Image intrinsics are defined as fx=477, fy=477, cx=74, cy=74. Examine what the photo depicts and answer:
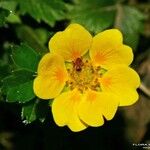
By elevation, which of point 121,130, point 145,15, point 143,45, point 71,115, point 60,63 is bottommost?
point 121,130

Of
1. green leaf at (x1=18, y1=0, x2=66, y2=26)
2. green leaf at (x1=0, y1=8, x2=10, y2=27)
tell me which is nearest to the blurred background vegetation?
green leaf at (x1=18, y1=0, x2=66, y2=26)

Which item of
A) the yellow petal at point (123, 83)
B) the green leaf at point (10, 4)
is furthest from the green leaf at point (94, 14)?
the yellow petal at point (123, 83)

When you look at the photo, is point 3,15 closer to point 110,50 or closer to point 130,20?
point 110,50

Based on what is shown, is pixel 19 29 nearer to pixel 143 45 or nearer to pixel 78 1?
pixel 78 1

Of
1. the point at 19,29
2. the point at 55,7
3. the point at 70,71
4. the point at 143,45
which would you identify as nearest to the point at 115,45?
the point at 70,71

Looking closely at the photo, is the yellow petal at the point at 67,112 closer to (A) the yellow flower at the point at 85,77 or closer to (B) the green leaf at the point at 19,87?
(A) the yellow flower at the point at 85,77

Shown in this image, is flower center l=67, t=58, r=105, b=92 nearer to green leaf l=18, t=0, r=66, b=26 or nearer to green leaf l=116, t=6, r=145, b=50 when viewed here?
green leaf l=18, t=0, r=66, b=26
